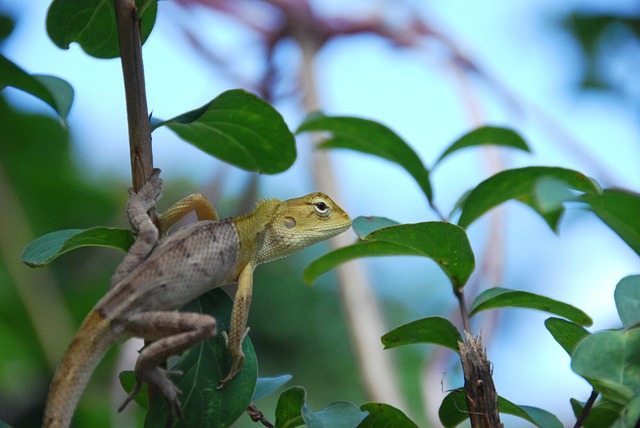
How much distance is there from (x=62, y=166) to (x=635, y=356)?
2820 mm

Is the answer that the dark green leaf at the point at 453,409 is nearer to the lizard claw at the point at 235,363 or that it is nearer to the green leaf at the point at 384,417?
the green leaf at the point at 384,417

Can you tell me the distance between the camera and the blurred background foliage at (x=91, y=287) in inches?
102

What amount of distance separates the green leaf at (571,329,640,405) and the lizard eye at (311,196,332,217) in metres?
0.71

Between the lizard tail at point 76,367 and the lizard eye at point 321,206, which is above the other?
the lizard eye at point 321,206

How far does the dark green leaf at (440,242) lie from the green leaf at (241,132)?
0.28 meters

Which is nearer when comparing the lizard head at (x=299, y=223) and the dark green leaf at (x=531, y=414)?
the dark green leaf at (x=531, y=414)

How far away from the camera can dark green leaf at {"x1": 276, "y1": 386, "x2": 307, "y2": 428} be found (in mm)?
984

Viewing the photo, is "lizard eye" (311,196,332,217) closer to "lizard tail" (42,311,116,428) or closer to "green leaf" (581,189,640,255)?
"lizard tail" (42,311,116,428)

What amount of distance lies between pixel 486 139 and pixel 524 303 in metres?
0.44

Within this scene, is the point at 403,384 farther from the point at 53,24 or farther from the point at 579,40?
the point at 53,24

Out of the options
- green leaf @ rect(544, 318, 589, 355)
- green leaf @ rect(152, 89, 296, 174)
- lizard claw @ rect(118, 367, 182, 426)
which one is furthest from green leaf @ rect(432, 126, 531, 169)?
lizard claw @ rect(118, 367, 182, 426)

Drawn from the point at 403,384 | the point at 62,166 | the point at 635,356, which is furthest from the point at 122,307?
the point at 62,166

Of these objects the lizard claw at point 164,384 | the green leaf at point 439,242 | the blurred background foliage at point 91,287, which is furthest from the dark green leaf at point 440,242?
the blurred background foliage at point 91,287

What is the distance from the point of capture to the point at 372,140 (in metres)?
1.30
